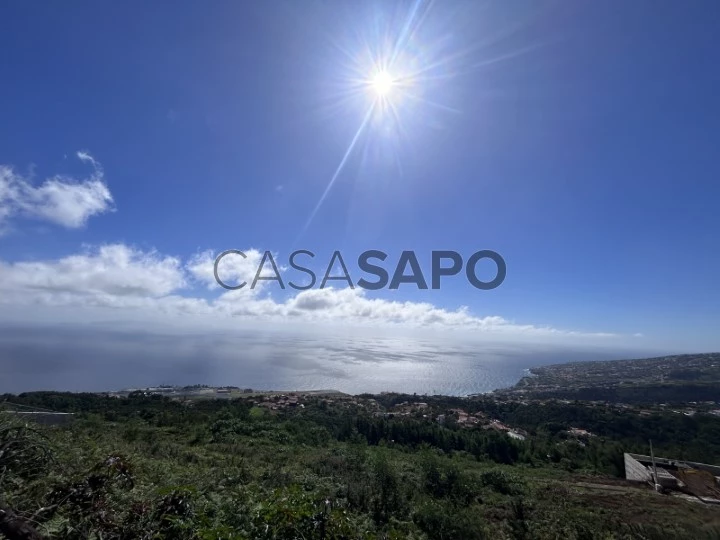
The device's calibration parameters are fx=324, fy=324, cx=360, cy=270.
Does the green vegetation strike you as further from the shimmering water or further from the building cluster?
the shimmering water

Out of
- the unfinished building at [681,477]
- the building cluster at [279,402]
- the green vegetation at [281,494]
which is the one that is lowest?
the unfinished building at [681,477]

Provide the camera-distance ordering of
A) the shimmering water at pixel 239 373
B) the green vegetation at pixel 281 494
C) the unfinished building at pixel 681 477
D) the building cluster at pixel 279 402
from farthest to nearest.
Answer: the shimmering water at pixel 239 373, the building cluster at pixel 279 402, the unfinished building at pixel 681 477, the green vegetation at pixel 281 494

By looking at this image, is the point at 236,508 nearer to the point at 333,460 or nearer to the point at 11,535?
the point at 11,535

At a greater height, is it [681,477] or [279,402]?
[279,402]

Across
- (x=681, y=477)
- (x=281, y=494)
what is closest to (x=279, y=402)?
(x=681, y=477)

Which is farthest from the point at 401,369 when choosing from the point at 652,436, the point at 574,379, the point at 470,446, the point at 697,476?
the point at 697,476

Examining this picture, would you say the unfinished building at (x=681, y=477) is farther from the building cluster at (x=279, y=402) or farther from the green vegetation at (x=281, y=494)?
the building cluster at (x=279, y=402)

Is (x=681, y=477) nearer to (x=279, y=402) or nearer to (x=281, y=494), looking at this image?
(x=281, y=494)

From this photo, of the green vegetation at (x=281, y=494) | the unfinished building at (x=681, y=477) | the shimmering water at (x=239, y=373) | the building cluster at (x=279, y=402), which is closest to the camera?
the green vegetation at (x=281, y=494)

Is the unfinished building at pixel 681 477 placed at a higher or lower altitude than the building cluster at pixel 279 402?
lower

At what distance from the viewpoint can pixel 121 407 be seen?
20562 mm

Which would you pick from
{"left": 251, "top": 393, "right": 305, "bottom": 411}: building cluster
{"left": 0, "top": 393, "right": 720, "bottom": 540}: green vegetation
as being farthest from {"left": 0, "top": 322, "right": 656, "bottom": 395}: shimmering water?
{"left": 0, "top": 393, "right": 720, "bottom": 540}: green vegetation

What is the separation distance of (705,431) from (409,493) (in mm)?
32283

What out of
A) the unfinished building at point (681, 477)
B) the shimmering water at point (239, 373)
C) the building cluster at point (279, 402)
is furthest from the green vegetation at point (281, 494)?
the shimmering water at point (239, 373)
